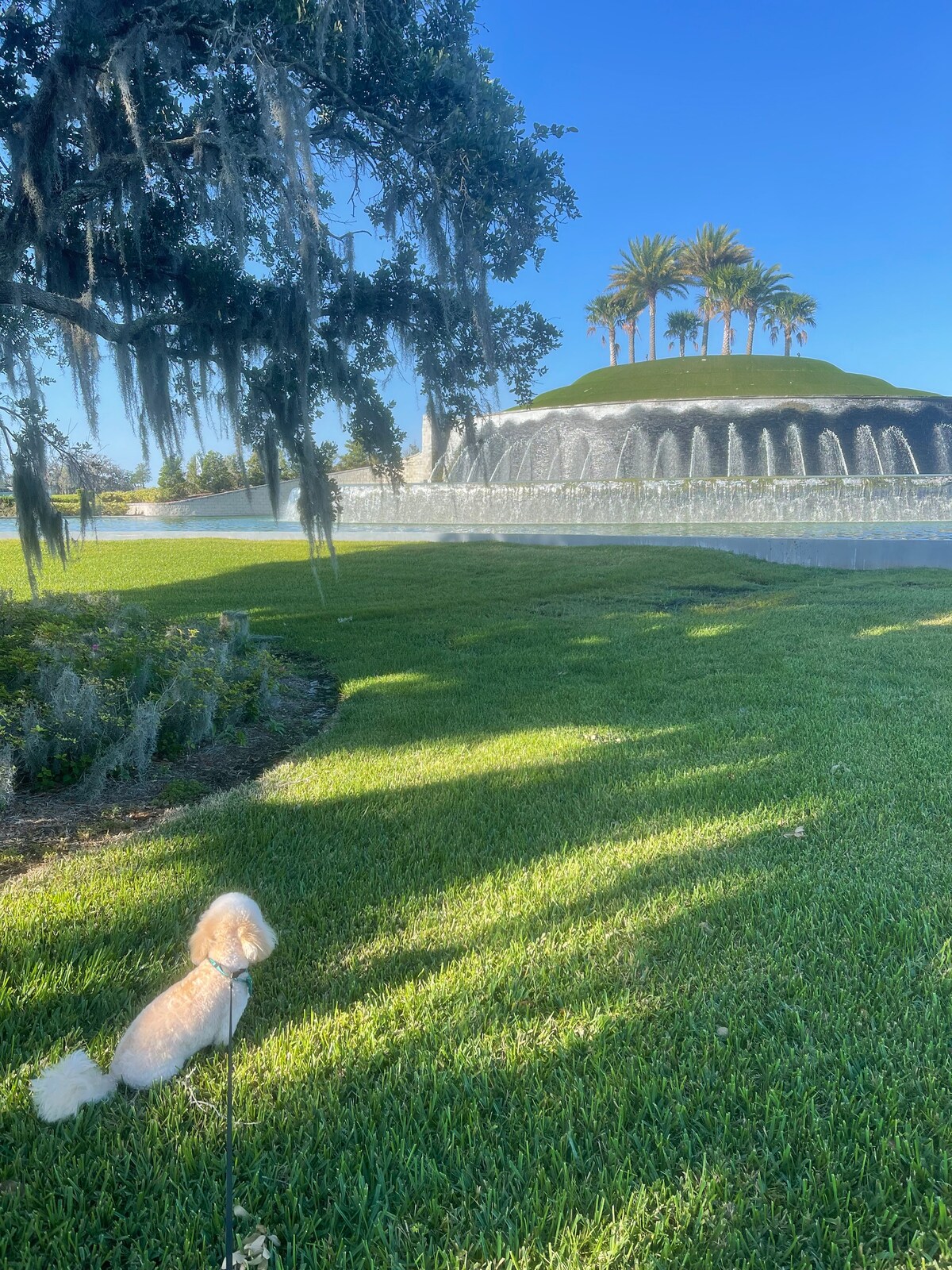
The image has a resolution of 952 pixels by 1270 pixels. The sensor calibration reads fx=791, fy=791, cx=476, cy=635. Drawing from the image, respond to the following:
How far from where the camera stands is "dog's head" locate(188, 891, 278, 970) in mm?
1972

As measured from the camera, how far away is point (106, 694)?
14.6ft

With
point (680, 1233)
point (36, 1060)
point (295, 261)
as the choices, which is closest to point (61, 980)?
point (36, 1060)

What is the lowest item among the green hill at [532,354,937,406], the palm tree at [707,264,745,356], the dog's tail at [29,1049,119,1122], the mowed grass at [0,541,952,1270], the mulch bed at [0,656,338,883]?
the mulch bed at [0,656,338,883]

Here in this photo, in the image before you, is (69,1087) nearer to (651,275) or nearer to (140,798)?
(140,798)

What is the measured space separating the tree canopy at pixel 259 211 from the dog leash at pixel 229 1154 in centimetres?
485

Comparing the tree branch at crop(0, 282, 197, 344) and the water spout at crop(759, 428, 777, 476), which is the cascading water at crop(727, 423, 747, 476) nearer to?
the water spout at crop(759, 428, 777, 476)

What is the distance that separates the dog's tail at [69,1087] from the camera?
1762 millimetres

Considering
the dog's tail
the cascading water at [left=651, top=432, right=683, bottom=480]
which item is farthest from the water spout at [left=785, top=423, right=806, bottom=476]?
the dog's tail

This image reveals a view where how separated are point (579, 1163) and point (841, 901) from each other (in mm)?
1379

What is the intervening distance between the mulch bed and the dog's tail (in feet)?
4.89

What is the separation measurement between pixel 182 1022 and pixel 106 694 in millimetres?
2980

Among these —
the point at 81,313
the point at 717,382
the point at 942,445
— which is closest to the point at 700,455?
the point at 942,445

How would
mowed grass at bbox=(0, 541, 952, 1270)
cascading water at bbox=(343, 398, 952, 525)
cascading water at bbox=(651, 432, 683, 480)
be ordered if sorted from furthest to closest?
1. cascading water at bbox=(651, 432, 683, 480)
2. cascading water at bbox=(343, 398, 952, 525)
3. mowed grass at bbox=(0, 541, 952, 1270)

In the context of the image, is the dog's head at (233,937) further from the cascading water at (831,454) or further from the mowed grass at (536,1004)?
the cascading water at (831,454)
